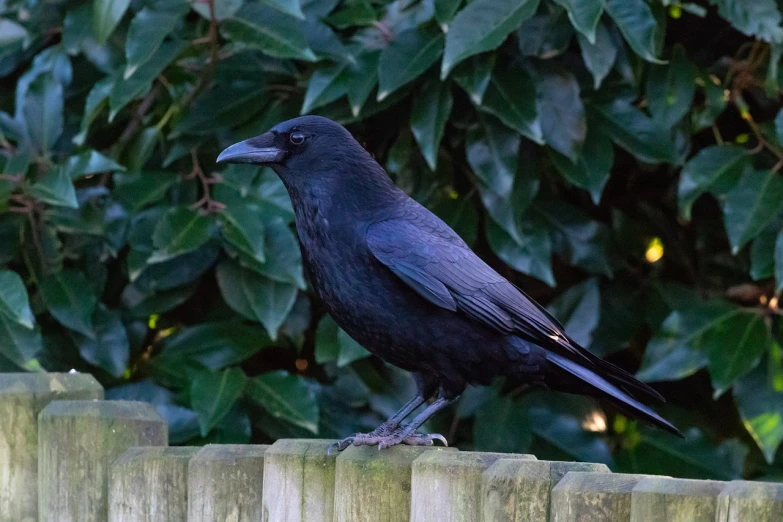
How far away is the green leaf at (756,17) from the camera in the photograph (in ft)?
11.1

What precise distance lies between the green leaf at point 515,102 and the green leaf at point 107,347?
136cm

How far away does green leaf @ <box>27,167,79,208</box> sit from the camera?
3207mm

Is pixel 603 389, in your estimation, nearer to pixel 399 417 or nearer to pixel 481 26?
pixel 399 417

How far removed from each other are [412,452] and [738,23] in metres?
1.97

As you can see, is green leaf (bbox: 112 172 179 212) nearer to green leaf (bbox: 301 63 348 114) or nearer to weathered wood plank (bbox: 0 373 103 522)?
green leaf (bbox: 301 63 348 114)

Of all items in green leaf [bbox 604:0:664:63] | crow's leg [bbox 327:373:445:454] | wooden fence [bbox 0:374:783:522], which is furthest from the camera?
green leaf [bbox 604:0:664:63]

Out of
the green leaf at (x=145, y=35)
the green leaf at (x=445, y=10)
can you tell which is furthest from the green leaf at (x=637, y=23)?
the green leaf at (x=145, y=35)

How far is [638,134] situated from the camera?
3.52 metres

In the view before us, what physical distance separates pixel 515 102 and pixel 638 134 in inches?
17.7

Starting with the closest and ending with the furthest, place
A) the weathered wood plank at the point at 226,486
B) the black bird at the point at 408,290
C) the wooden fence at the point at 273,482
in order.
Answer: the wooden fence at the point at 273,482 < the weathered wood plank at the point at 226,486 < the black bird at the point at 408,290

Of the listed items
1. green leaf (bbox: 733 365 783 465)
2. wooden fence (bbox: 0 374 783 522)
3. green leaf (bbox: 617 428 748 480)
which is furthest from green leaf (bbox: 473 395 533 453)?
wooden fence (bbox: 0 374 783 522)

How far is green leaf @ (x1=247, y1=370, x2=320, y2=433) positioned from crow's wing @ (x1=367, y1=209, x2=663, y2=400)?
62 centimetres

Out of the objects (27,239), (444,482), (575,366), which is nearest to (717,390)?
(575,366)

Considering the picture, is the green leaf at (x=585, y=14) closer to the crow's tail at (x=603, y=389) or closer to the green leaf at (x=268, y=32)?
the green leaf at (x=268, y=32)
